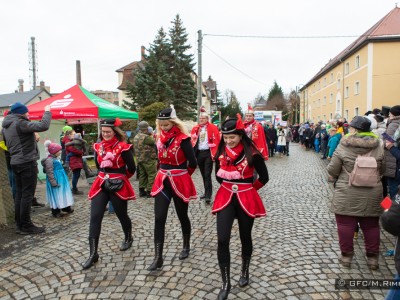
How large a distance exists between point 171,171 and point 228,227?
114 centimetres

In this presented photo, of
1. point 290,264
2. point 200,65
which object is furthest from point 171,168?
point 200,65

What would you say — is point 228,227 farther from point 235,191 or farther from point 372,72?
point 372,72

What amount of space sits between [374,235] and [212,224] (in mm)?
2573

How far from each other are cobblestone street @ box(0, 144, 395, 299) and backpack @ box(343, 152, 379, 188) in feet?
3.33

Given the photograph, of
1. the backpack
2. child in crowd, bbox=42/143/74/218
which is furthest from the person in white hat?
the backpack

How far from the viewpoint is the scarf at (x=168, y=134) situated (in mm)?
4059

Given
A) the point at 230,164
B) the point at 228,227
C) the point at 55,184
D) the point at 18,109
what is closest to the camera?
the point at 228,227

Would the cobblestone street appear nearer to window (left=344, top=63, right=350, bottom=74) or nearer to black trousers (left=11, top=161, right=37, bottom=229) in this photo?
black trousers (left=11, top=161, right=37, bottom=229)

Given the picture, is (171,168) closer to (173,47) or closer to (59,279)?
(59,279)

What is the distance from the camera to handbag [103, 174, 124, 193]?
4.23 meters

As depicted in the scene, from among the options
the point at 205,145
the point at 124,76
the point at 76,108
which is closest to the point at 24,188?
the point at 205,145

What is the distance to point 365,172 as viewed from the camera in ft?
12.4

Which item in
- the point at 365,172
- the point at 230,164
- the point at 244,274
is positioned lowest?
the point at 244,274

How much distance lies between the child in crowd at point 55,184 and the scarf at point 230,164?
13.4 ft
